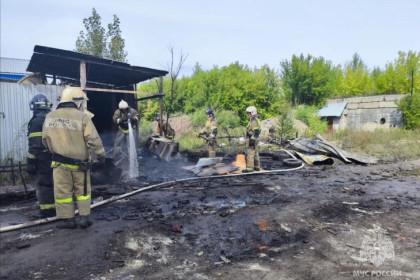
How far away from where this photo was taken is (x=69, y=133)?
4.11 meters

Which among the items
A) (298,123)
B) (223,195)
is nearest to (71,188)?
(223,195)

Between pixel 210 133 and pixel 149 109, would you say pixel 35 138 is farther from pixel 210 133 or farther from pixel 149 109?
pixel 149 109

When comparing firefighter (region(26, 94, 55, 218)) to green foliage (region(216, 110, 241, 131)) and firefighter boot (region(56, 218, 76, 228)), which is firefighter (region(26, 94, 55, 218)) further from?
green foliage (region(216, 110, 241, 131))

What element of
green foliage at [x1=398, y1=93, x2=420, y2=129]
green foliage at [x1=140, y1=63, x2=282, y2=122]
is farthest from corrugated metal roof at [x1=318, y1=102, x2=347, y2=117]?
green foliage at [x1=140, y1=63, x2=282, y2=122]

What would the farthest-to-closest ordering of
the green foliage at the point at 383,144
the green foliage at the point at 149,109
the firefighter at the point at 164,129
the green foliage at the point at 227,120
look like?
the green foliage at the point at 149,109 < the green foliage at the point at 227,120 < the green foliage at the point at 383,144 < the firefighter at the point at 164,129

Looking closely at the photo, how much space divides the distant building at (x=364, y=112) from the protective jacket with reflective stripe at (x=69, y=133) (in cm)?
2944

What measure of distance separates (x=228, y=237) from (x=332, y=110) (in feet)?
117

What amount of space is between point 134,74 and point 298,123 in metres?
17.6

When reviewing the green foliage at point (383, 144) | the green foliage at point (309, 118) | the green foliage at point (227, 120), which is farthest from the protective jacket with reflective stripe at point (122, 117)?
the green foliage at point (309, 118)

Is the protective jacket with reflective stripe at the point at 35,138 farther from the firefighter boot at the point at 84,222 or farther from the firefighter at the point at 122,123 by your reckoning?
the firefighter at the point at 122,123

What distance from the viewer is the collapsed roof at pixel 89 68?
8.90 metres

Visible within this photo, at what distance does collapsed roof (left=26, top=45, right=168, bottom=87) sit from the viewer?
Answer: 29.2 ft

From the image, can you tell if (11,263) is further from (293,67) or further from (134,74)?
(293,67)

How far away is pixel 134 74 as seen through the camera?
470 inches
